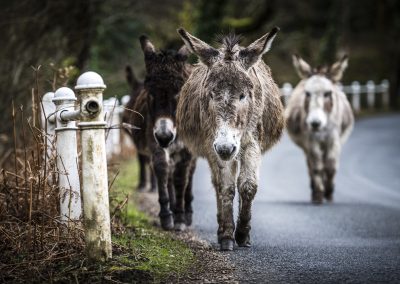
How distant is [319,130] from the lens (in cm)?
1236

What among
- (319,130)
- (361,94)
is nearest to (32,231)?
(319,130)

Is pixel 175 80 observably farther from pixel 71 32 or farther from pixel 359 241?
pixel 71 32

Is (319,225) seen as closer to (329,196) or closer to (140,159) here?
(329,196)

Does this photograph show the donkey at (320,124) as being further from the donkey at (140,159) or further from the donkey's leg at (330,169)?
the donkey at (140,159)

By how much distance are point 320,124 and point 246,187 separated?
5.42 m

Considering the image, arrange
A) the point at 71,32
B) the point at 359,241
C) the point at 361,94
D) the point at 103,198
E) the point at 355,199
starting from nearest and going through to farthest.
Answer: the point at 103,198 < the point at 359,241 < the point at 355,199 < the point at 71,32 < the point at 361,94

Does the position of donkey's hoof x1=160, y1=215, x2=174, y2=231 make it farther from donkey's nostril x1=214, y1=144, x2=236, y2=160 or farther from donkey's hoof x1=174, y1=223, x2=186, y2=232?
donkey's nostril x1=214, y1=144, x2=236, y2=160

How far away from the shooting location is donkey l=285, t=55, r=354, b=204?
1205 cm

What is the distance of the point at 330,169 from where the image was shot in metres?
12.2

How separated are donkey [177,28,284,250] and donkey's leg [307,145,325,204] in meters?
4.30

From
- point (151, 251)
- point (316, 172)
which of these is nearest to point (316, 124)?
point (316, 172)

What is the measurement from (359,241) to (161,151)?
2.50 meters

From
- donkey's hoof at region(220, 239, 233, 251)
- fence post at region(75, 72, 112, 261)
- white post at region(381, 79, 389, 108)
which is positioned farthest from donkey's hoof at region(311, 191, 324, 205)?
white post at region(381, 79, 389, 108)

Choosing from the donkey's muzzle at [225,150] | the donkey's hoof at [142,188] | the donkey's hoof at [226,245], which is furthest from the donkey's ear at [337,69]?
the donkey's muzzle at [225,150]
